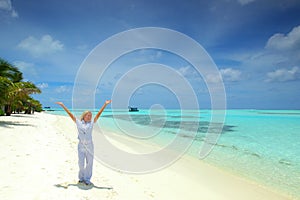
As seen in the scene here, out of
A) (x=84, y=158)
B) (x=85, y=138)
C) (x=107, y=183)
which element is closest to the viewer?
(x=85, y=138)

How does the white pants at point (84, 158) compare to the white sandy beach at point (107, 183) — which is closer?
the white sandy beach at point (107, 183)

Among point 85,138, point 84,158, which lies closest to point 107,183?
point 84,158

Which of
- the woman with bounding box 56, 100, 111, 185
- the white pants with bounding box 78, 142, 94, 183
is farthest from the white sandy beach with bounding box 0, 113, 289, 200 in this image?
the woman with bounding box 56, 100, 111, 185

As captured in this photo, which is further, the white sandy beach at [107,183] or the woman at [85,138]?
the woman at [85,138]

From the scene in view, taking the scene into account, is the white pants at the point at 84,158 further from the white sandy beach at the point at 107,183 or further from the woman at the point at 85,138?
the white sandy beach at the point at 107,183

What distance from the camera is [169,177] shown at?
770 cm

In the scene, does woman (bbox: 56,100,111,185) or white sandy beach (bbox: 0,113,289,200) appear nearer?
white sandy beach (bbox: 0,113,289,200)

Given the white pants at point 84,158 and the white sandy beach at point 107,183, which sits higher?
the white pants at point 84,158

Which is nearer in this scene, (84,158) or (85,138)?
(85,138)

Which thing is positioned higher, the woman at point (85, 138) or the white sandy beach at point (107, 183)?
the woman at point (85, 138)

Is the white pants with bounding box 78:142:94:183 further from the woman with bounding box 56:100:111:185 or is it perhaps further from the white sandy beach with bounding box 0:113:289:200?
the white sandy beach with bounding box 0:113:289:200

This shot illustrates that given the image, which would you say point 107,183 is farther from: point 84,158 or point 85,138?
point 85,138

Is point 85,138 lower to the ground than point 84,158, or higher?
higher

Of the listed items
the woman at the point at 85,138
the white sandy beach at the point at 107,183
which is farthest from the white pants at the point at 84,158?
the white sandy beach at the point at 107,183
